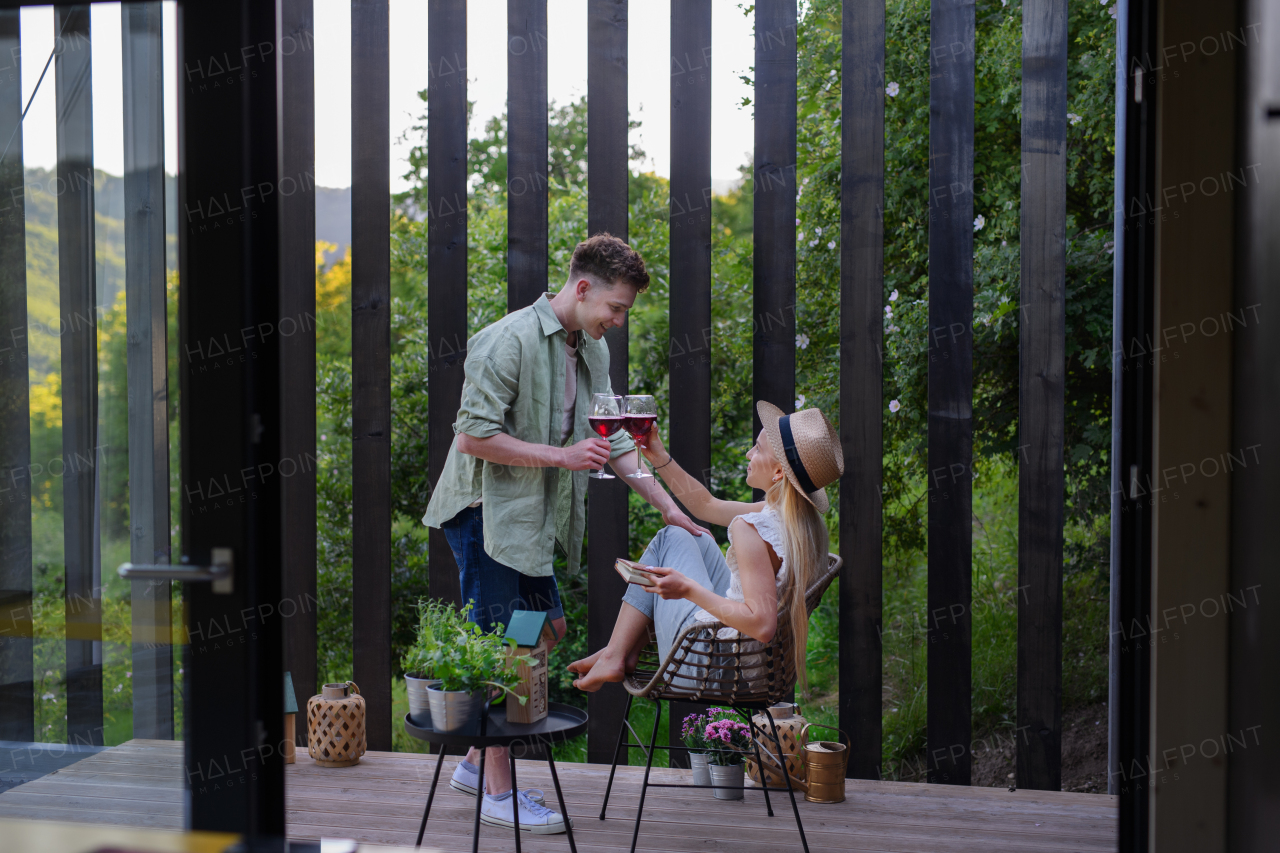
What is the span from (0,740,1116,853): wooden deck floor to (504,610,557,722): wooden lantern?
501 millimetres

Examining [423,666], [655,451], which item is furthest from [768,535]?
[423,666]

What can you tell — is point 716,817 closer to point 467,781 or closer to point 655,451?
point 467,781

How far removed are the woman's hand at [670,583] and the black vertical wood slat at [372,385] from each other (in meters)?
1.27

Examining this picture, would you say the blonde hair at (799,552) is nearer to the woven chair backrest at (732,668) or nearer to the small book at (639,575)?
the woven chair backrest at (732,668)

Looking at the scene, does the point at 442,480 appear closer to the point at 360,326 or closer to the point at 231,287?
the point at 360,326

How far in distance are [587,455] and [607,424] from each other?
0.11 m

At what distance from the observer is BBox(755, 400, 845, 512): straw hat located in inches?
102

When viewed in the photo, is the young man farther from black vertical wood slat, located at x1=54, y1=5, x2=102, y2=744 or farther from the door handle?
the door handle

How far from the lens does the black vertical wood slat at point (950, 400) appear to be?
10.2 ft

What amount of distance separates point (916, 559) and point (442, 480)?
2.73 metres

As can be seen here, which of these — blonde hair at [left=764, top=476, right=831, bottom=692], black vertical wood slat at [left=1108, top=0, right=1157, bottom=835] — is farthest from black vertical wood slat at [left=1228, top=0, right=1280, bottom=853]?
blonde hair at [left=764, top=476, right=831, bottom=692]

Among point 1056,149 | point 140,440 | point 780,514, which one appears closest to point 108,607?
point 140,440

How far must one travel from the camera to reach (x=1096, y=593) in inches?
166

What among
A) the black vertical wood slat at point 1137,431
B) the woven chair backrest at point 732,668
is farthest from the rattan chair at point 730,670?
the black vertical wood slat at point 1137,431
